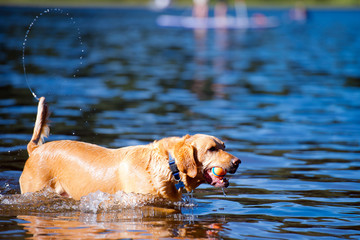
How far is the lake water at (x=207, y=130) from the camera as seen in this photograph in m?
6.98

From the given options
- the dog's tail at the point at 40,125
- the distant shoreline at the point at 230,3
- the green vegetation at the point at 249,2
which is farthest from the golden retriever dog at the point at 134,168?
the green vegetation at the point at 249,2

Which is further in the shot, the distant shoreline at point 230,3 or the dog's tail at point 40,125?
the distant shoreline at point 230,3

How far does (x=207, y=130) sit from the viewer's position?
12812mm

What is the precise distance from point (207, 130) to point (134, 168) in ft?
19.4

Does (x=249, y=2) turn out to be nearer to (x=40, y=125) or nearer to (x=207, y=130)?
(x=207, y=130)

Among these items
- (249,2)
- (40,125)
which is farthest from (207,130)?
(249,2)

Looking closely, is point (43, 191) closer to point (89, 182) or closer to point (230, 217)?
point (89, 182)

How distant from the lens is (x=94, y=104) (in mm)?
16031

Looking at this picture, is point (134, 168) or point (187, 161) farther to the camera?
point (134, 168)

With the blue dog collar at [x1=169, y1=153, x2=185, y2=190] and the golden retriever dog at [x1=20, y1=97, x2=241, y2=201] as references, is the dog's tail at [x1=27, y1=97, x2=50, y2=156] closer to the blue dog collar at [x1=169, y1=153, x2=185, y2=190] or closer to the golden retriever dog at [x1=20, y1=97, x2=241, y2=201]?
the golden retriever dog at [x1=20, y1=97, x2=241, y2=201]

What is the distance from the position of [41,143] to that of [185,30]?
2061 inches

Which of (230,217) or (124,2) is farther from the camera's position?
(124,2)

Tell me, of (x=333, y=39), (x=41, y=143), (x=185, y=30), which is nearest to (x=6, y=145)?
(x=41, y=143)

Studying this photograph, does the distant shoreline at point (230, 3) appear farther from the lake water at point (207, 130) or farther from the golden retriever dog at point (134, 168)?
the golden retriever dog at point (134, 168)
